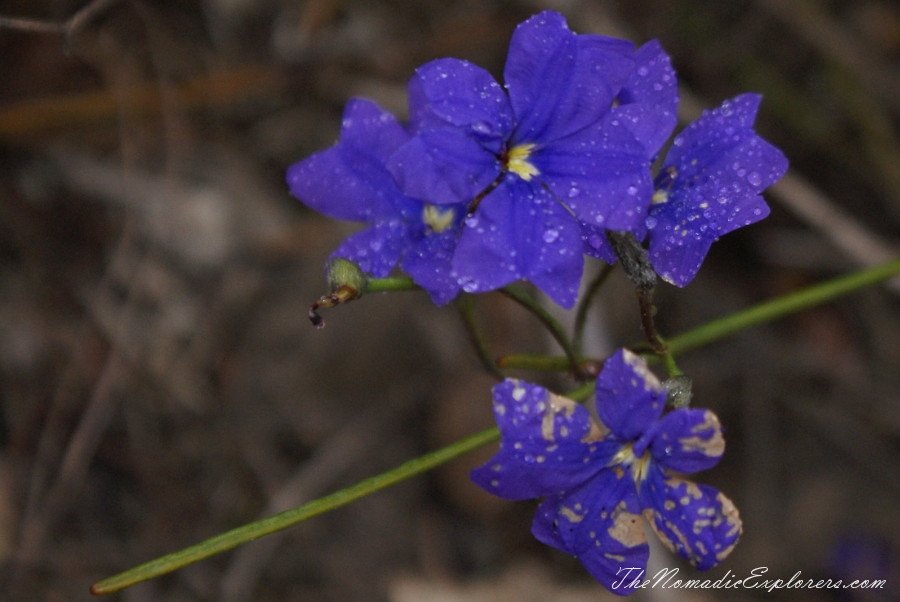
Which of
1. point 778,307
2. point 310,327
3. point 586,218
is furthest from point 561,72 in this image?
point 310,327

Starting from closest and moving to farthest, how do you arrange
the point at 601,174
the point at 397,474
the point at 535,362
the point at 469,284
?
the point at 469,284
the point at 601,174
the point at 397,474
the point at 535,362

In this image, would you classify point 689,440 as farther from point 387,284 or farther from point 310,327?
point 310,327

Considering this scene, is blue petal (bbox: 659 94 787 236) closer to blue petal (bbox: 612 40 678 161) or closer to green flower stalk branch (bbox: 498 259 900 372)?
blue petal (bbox: 612 40 678 161)

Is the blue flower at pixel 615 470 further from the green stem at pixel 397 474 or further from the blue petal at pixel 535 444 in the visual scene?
the green stem at pixel 397 474

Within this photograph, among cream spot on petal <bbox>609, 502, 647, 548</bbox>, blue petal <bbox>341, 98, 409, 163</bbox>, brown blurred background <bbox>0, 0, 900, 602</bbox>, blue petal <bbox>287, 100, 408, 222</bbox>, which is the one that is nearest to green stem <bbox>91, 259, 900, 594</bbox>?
cream spot on petal <bbox>609, 502, 647, 548</bbox>

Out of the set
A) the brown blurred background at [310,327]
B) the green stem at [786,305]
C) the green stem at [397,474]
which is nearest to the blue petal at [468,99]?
the green stem at [397,474]

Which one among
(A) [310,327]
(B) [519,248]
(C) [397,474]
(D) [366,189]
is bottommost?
(A) [310,327]

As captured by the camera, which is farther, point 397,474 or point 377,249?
point 377,249
